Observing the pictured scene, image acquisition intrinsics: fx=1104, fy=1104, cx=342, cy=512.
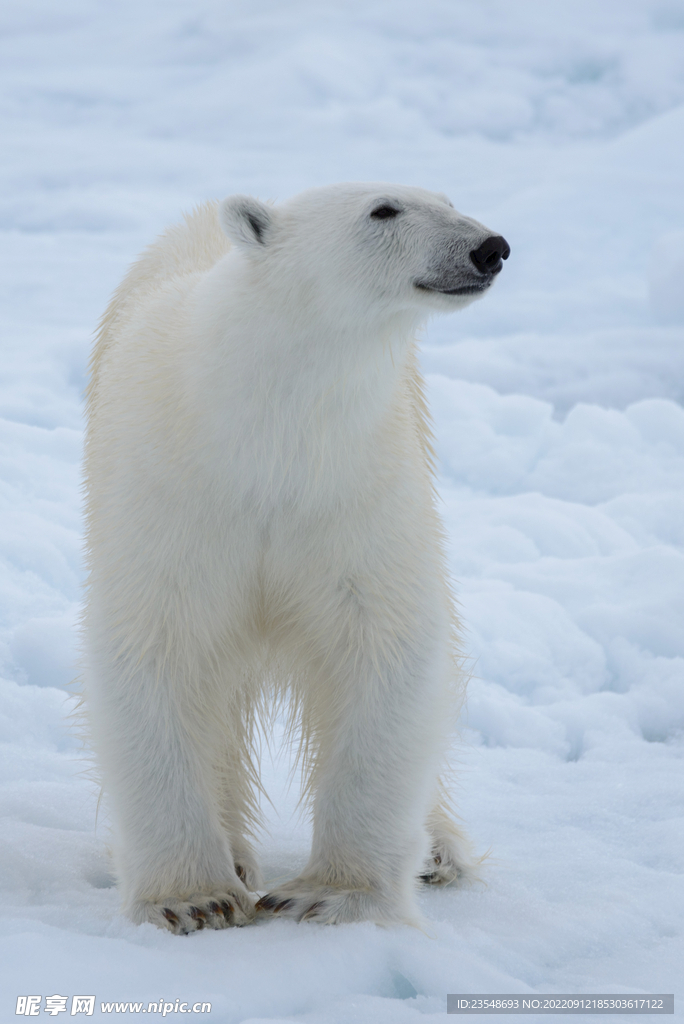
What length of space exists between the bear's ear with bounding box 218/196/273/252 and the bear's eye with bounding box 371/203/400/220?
0.23 meters

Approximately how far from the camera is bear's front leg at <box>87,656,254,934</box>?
7.67ft

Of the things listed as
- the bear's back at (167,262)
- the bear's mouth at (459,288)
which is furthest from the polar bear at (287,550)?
the bear's back at (167,262)

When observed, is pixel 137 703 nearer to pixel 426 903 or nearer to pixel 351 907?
pixel 351 907

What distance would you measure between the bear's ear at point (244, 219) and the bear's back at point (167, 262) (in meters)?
0.51

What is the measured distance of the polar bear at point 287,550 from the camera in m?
2.27

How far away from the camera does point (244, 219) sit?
2.32m

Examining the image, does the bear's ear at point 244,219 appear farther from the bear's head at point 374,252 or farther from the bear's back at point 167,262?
the bear's back at point 167,262

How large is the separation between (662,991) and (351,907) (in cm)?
64

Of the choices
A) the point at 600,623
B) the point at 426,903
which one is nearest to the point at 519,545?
the point at 600,623

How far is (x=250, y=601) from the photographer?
2.43 meters

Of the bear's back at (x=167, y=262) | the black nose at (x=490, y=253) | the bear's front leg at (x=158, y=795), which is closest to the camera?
the black nose at (x=490, y=253)

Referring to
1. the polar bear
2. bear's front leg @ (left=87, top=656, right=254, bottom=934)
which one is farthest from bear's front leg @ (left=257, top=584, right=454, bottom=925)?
bear's front leg @ (left=87, top=656, right=254, bottom=934)

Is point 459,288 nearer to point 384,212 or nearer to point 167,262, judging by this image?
point 384,212

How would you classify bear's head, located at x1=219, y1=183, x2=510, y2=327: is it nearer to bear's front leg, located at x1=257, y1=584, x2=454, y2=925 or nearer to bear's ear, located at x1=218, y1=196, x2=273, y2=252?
bear's ear, located at x1=218, y1=196, x2=273, y2=252
